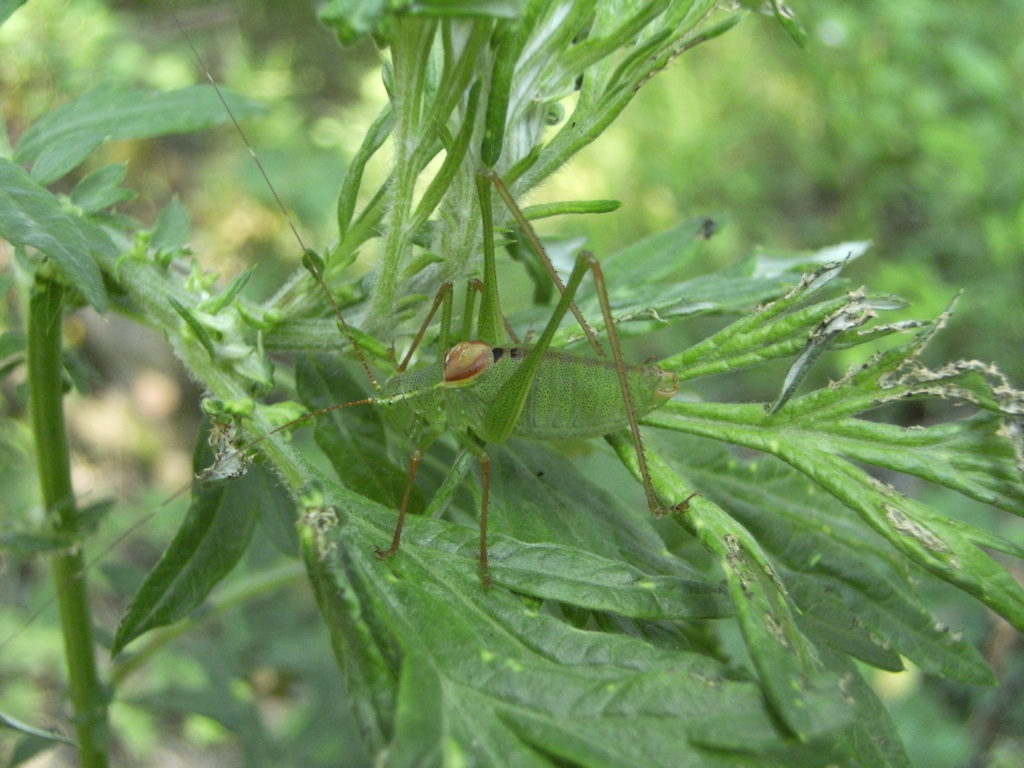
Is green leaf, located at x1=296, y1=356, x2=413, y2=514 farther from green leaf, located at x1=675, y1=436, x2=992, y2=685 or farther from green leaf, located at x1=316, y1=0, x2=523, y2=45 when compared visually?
green leaf, located at x1=316, y1=0, x2=523, y2=45

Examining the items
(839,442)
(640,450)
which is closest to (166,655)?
(640,450)

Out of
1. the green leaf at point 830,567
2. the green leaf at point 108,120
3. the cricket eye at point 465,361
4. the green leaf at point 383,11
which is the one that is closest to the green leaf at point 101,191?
the green leaf at point 108,120

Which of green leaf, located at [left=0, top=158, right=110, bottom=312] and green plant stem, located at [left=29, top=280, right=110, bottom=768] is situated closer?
green leaf, located at [left=0, top=158, right=110, bottom=312]

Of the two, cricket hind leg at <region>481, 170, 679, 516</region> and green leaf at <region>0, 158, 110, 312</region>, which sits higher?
green leaf at <region>0, 158, 110, 312</region>

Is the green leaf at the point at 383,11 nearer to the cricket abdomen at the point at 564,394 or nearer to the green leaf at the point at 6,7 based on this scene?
the cricket abdomen at the point at 564,394

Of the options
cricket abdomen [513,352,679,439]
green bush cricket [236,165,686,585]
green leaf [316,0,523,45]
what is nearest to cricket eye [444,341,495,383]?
green bush cricket [236,165,686,585]

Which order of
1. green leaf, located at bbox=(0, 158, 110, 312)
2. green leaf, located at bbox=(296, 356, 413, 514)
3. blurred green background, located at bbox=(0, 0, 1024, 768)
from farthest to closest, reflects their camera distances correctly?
blurred green background, located at bbox=(0, 0, 1024, 768) < green leaf, located at bbox=(296, 356, 413, 514) < green leaf, located at bbox=(0, 158, 110, 312)
